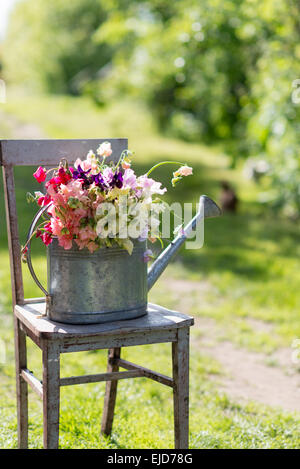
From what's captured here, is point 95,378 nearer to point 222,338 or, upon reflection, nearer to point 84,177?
point 84,177

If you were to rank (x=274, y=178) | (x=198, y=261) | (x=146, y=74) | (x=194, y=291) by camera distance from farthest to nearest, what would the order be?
1. (x=146, y=74)
2. (x=274, y=178)
3. (x=198, y=261)
4. (x=194, y=291)

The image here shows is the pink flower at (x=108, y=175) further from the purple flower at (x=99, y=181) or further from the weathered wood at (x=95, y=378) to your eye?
the weathered wood at (x=95, y=378)

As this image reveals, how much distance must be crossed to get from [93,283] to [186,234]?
0.48 meters

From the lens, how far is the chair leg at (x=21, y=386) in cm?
252

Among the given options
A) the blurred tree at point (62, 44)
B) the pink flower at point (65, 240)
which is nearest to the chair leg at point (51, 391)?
the pink flower at point (65, 240)

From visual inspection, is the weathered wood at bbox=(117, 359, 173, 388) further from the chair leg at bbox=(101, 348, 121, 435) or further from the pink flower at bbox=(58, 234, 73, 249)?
the pink flower at bbox=(58, 234, 73, 249)

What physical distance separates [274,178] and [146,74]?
429 centimetres

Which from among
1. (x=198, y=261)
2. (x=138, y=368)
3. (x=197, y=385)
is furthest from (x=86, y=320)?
(x=198, y=261)

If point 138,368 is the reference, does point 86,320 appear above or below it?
above

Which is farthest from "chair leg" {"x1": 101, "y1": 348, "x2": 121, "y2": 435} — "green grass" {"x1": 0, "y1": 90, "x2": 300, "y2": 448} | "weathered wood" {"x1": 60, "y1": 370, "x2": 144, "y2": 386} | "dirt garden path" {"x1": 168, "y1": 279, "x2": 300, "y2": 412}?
"dirt garden path" {"x1": 168, "y1": 279, "x2": 300, "y2": 412}

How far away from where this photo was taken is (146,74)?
11.6m

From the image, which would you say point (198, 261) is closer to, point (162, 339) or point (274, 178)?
point (274, 178)

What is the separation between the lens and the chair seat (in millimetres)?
2045

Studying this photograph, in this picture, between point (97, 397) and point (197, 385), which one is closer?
point (97, 397)
